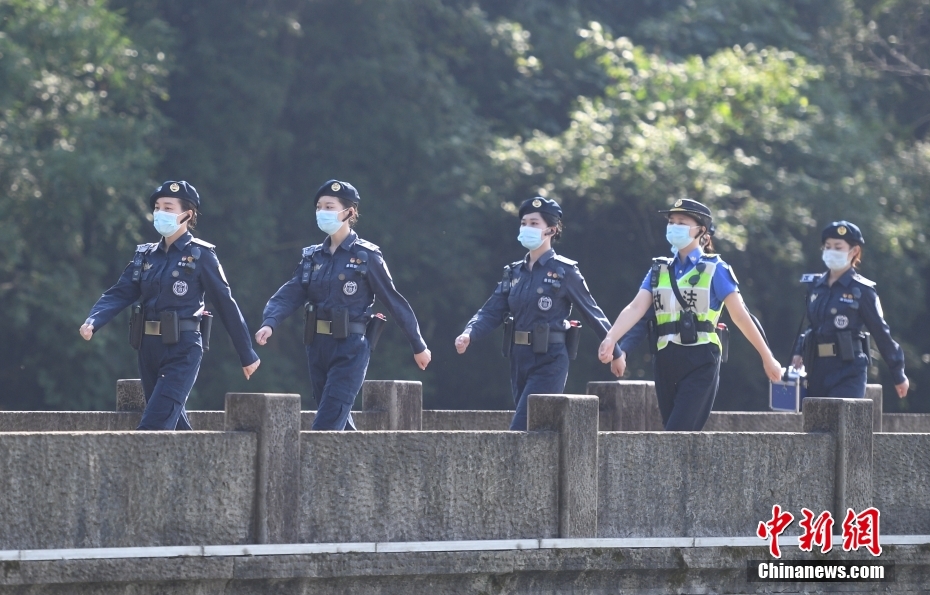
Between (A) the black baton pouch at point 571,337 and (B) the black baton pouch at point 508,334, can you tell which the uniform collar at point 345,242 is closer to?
(B) the black baton pouch at point 508,334

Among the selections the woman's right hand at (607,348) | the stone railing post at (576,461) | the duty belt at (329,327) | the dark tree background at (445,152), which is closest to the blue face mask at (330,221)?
the duty belt at (329,327)

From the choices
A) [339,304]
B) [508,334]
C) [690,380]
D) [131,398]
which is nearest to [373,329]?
[339,304]

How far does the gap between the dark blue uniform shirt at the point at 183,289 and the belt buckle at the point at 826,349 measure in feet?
13.8

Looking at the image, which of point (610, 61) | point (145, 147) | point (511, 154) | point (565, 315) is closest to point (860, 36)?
point (610, 61)

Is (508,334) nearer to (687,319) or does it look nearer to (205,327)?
(687,319)

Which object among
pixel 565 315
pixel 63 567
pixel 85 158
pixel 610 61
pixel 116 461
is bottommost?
pixel 63 567

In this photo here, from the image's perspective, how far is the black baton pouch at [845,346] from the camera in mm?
11188

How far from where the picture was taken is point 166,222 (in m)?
9.45

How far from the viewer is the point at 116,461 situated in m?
7.07

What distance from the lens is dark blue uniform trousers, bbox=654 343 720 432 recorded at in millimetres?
9570

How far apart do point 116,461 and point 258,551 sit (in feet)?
2.53

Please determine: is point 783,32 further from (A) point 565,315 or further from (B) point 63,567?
(B) point 63,567

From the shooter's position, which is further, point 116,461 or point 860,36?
point 860,36

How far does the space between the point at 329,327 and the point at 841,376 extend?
377cm
